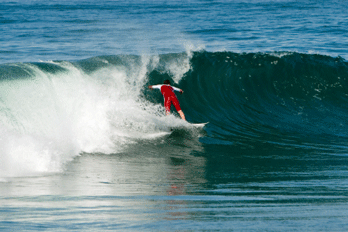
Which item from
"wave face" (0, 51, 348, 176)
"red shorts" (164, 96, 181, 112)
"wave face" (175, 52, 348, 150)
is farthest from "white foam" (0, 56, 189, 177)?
"wave face" (175, 52, 348, 150)

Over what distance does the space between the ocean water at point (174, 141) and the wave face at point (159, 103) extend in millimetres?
36

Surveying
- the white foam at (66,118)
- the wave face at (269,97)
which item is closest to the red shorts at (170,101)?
the white foam at (66,118)

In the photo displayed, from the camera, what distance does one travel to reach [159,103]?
1193 centimetres

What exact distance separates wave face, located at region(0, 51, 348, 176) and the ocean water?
4 centimetres

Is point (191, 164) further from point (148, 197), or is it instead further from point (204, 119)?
point (204, 119)

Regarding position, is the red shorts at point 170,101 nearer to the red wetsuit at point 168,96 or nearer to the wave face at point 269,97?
the red wetsuit at point 168,96

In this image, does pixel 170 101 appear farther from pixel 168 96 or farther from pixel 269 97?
pixel 269 97

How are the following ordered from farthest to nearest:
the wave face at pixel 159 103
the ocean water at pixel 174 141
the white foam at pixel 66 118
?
1. the wave face at pixel 159 103
2. the white foam at pixel 66 118
3. the ocean water at pixel 174 141

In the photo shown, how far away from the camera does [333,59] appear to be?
635 inches

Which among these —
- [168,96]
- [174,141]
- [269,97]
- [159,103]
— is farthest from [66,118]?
[269,97]

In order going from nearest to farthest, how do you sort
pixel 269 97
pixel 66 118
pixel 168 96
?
pixel 66 118 < pixel 168 96 < pixel 269 97

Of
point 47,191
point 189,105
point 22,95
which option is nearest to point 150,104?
point 189,105

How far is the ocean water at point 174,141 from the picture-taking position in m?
4.61

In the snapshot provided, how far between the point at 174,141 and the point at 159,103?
2.70m
